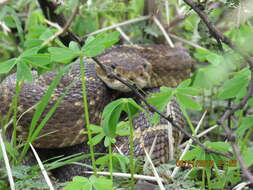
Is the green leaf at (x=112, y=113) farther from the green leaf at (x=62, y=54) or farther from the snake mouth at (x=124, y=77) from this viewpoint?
the snake mouth at (x=124, y=77)

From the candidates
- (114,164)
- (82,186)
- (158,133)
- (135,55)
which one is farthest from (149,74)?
(82,186)

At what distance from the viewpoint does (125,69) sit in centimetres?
366

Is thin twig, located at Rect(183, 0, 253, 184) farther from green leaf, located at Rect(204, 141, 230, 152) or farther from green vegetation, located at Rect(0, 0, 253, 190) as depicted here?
green leaf, located at Rect(204, 141, 230, 152)

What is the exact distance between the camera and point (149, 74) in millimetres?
3914

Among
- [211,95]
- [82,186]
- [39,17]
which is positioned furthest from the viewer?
[39,17]

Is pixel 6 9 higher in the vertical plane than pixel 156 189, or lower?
higher

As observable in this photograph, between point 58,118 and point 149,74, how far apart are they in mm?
1033

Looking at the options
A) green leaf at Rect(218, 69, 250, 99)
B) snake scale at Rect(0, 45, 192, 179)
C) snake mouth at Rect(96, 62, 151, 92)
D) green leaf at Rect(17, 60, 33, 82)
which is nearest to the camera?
green leaf at Rect(218, 69, 250, 99)

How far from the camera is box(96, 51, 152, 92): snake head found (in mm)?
3633

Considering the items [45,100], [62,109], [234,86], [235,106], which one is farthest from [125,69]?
[235,106]

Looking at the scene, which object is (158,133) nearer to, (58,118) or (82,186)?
(58,118)

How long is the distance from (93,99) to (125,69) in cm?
40

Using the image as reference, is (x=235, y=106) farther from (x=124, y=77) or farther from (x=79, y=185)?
(x=124, y=77)

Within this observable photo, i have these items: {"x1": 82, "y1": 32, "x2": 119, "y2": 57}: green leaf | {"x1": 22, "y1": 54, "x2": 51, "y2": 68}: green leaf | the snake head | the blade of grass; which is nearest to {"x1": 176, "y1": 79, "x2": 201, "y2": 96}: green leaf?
{"x1": 82, "y1": 32, "x2": 119, "y2": 57}: green leaf
